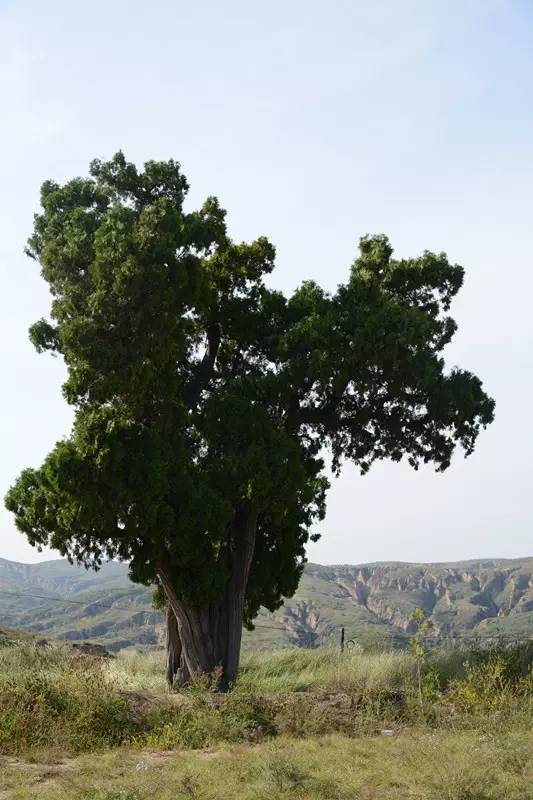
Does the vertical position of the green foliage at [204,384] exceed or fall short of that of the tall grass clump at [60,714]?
it exceeds it

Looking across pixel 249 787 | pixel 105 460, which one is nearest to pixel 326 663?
pixel 105 460

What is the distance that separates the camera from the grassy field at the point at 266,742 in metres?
7.14

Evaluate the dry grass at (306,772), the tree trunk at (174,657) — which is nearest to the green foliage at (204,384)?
the tree trunk at (174,657)

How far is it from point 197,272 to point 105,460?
4.81 metres

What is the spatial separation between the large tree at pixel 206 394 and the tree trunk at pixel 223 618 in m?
0.04

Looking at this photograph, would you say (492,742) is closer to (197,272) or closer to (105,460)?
(105,460)

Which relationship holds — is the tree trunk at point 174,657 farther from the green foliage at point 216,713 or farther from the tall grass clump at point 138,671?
the green foliage at point 216,713

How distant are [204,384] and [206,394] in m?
0.27

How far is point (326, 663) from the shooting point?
1869 centimetres

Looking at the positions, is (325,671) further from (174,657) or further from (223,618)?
(174,657)

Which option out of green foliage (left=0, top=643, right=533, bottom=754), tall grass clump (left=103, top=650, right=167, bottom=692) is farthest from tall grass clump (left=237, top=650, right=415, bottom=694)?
tall grass clump (left=103, top=650, right=167, bottom=692)

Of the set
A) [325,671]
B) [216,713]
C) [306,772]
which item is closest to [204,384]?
[325,671]

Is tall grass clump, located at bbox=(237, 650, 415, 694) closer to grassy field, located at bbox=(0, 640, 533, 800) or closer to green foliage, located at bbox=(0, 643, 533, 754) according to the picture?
grassy field, located at bbox=(0, 640, 533, 800)

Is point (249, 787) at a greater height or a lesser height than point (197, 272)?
lesser
